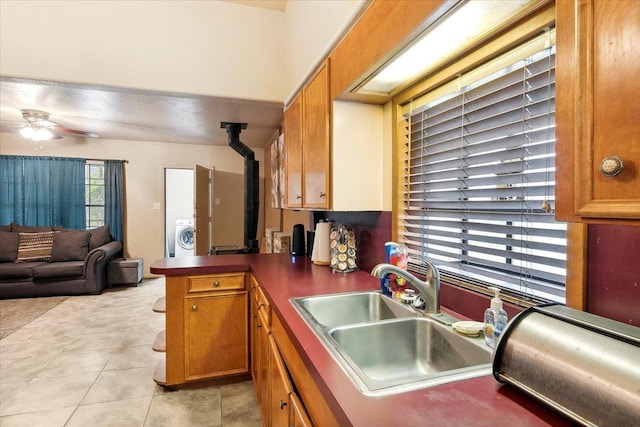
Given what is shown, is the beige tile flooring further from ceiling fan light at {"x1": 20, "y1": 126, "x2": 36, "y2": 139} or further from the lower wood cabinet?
ceiling fan light at {"x1": 20, "y1": 126, "x2": 36, "y2": 139}

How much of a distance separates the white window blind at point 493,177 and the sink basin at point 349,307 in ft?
0.99

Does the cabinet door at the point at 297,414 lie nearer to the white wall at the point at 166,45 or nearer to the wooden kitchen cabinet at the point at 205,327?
the wooden kitchen cabinet at the point at 205,327

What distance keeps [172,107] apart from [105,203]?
2839 millimetres

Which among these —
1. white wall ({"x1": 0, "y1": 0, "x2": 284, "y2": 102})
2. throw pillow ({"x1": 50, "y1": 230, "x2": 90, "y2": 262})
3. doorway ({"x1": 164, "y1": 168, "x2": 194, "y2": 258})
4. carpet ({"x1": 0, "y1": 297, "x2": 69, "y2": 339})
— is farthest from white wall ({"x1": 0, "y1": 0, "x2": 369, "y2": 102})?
doorway ({"x1": 164, "y1": 168, "x2": 194, "y2": 258})

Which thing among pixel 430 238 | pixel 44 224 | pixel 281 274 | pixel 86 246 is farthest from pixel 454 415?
pixel 44 224

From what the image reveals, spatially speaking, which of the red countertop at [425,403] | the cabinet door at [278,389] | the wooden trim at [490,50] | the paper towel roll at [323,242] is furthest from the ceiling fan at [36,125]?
the red countertop at [425,403]

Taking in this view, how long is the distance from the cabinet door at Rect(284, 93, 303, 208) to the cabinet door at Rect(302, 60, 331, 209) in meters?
0.11

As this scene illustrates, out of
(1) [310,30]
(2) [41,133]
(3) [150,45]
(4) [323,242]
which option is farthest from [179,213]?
(1) [310,30]

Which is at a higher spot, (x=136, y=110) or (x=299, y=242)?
(x=136, y=110)

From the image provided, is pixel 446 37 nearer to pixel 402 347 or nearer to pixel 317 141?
Result: pixel 317 141

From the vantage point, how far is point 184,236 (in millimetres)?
6871

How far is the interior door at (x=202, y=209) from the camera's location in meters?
4.78

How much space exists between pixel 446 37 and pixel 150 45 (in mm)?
2477

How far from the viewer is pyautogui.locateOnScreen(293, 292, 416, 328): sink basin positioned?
146 cm
